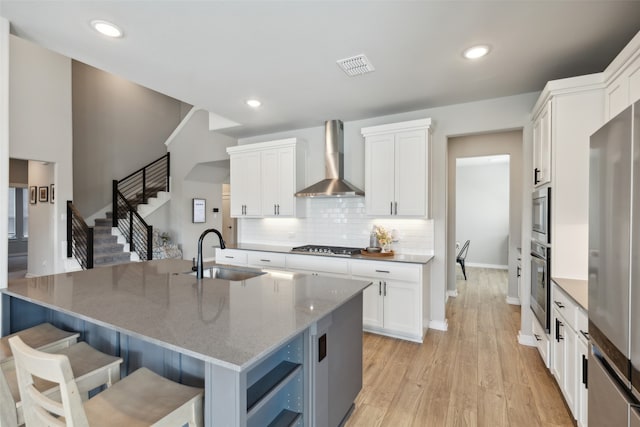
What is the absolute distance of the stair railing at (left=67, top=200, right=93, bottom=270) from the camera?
5.20 meters

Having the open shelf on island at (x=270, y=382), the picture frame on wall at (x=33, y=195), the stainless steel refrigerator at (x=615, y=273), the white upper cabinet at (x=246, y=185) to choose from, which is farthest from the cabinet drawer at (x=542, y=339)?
the picture frame on wall at (x=33, y=195)

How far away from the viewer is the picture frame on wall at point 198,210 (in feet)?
25.4

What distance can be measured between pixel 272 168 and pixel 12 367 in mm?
3436

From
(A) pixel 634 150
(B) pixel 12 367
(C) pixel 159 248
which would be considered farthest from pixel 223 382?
(C) pixel 159 248

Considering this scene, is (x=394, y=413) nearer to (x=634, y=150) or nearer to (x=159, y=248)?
(x=634, y=150)

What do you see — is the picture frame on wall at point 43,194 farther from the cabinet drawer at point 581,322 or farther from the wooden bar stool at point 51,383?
the cabinet drawer at point 581,322

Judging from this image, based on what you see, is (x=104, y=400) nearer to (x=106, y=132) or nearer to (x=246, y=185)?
(x=246, y=185)

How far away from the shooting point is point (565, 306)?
85.6 inches

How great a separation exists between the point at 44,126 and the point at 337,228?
5.25 m

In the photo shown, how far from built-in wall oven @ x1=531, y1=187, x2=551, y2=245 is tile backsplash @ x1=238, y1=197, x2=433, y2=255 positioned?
1095mm

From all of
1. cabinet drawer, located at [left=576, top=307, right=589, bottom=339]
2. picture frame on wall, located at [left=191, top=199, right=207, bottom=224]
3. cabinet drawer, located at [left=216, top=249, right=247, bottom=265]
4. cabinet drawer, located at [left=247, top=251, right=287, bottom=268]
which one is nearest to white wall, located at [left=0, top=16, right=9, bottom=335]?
cabinet drawer, located at [left=216, top=249, right=247, bottom=265]

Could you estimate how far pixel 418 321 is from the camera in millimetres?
3355

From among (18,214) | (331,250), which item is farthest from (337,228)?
(18,214)

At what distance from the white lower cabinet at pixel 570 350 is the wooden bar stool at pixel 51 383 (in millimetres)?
2643
